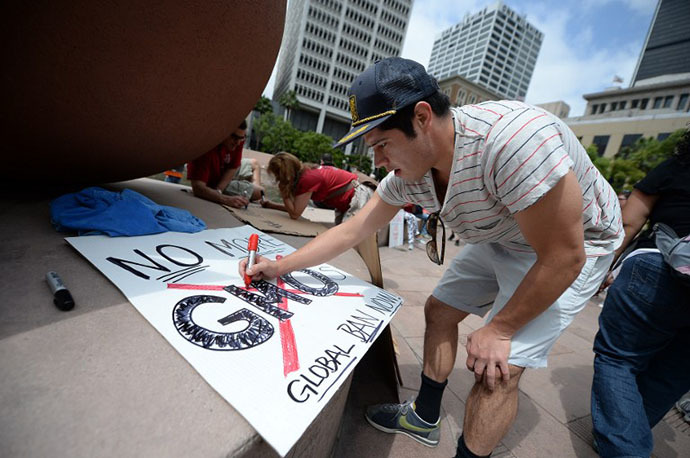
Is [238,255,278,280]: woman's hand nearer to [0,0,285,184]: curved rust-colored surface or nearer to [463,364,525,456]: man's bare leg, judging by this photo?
[0,0,285,184]: curved rust-colored surface

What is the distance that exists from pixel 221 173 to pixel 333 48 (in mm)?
57146

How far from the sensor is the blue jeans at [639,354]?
4.35ft

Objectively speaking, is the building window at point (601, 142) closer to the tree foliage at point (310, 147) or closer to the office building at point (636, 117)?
the office building at point (636, 117)

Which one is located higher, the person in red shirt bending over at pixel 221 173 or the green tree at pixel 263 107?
Answer: the green tree at pixel 263 107

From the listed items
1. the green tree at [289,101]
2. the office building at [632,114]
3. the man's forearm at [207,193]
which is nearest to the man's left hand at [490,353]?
the man's forearm at [207,193]

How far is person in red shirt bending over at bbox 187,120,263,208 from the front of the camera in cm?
278

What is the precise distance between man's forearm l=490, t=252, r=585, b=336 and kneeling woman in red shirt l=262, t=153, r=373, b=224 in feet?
8.20

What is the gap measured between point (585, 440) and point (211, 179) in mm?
3539

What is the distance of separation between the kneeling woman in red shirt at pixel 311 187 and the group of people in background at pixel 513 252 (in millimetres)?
1928

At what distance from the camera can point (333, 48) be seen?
51781 mm

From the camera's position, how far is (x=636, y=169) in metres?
23.7

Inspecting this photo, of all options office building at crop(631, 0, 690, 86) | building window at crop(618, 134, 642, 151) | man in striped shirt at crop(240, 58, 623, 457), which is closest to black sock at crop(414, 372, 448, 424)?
man in striped shirt at crop(240, 58, 623, 457)

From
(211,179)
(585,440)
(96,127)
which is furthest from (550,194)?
(211,179)

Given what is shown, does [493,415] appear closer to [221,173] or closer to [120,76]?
[120,76]
